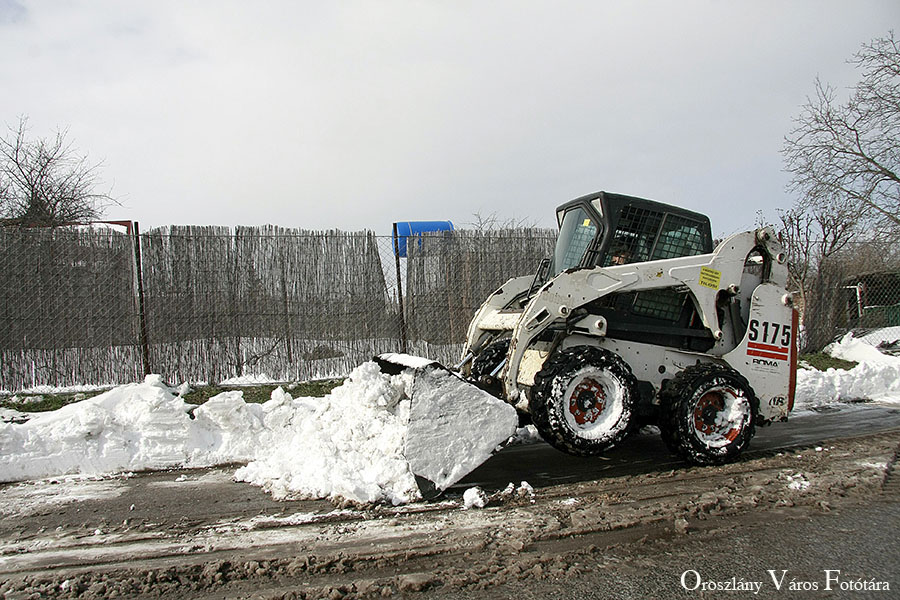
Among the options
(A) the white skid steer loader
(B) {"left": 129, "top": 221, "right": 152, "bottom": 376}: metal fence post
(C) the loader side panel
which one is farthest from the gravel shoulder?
(B) {"left": 129, "top": 221, "right": 152, "bottom": 376}: metal fence post

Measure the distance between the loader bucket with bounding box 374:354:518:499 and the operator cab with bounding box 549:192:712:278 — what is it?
5.99ft

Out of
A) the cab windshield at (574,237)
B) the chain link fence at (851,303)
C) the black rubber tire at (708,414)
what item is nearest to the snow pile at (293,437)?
the black rubber tire at (708,414)

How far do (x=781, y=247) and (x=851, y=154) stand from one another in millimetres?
10966

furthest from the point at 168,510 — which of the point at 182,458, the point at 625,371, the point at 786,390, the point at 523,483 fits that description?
the point at 786,390

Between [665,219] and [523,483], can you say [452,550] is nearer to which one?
[523,483]

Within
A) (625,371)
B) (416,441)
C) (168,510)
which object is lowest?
(168,510)

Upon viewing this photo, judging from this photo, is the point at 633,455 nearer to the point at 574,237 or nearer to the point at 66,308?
the point at 574,237

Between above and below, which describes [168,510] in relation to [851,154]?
below

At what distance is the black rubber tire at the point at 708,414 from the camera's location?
16.3ft

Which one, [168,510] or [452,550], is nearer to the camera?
[452,550]

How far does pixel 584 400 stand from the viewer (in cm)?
485

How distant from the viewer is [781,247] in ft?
18.6

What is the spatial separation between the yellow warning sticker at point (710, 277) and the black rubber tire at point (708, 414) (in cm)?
73

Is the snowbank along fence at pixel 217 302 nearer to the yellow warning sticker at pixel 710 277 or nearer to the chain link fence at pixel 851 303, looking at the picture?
the yellow warning sticker at pixel 710 277
